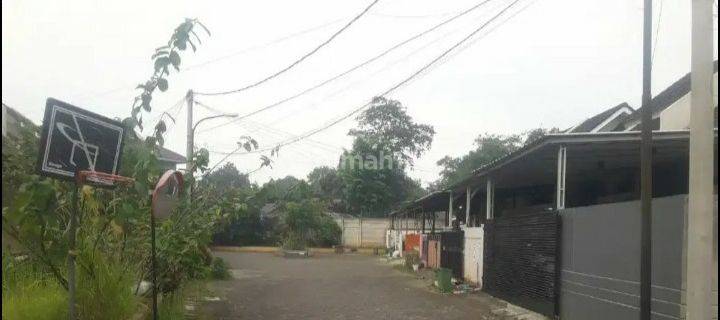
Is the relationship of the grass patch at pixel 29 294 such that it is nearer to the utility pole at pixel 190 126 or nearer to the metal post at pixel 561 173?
the metal post at pixel 561 173

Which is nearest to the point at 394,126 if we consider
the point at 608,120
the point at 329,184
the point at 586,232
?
the point at 329,184

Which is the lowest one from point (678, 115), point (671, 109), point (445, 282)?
point (445, 282)

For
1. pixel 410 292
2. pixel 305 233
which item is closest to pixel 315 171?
pixel 305 233

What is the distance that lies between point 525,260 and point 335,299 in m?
4.39

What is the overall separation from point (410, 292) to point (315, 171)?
135ft

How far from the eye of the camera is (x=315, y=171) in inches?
2240

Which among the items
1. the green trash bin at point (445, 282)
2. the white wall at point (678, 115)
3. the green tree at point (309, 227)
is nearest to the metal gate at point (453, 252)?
the green trash bin at point (445, 282)

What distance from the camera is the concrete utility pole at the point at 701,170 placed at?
5.66 meters

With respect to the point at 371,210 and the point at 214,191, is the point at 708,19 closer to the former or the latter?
the point at 214,191

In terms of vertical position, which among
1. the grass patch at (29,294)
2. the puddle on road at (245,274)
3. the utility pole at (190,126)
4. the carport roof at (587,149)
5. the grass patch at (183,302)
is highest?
the utility pole at (190,126)

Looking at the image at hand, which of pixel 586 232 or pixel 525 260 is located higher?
pixel 586 232

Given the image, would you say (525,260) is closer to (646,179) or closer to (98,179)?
(646,179)

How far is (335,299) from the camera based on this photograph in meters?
14.4

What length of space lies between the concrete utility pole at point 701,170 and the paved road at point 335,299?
6.35 metres
